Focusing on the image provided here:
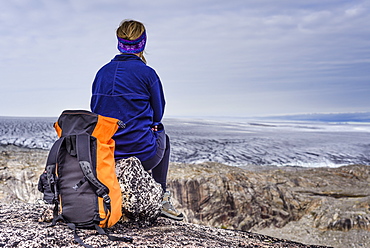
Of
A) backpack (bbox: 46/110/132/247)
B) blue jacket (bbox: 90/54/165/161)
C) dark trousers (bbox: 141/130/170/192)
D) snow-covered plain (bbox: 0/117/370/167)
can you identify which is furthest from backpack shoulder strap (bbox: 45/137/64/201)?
snow-covered plain (bbox: 0/117/370/167)

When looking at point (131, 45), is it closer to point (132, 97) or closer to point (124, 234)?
point (132, 97)

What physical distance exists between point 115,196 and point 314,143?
15228mm

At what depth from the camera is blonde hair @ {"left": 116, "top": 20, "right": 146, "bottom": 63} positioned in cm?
439

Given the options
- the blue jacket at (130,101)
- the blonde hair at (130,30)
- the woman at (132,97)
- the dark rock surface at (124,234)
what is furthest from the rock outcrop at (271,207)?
the blonde hair at (130,30)

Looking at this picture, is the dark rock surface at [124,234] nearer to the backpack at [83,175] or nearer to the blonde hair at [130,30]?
the backpack at [83,175]

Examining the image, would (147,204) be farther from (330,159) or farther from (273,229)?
(330,159)

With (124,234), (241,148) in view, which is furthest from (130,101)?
(241,148)

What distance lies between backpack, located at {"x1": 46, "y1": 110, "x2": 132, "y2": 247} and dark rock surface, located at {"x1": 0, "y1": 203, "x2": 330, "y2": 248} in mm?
141

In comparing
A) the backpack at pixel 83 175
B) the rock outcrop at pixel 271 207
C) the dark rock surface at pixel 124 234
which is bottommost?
the rock outcrop at pixel 271 207

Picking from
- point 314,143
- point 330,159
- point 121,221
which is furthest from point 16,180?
point 314,143

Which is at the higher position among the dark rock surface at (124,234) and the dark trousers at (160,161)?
the dark trousers at (160,161)

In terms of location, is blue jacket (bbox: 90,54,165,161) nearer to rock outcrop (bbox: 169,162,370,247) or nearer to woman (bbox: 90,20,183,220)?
woman (bbox: 90,20,183,220)

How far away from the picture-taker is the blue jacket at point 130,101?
13.7ft

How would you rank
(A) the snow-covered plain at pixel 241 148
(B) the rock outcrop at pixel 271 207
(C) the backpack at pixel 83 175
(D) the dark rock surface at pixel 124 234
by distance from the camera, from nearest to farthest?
(D) the dark rock surface at pixel 124 234 → (C) the backpack at pixel 83 175 → (B) the rock outcrop at pixel 271 207 → (A) the snow-covered plain at pixel 241 148
